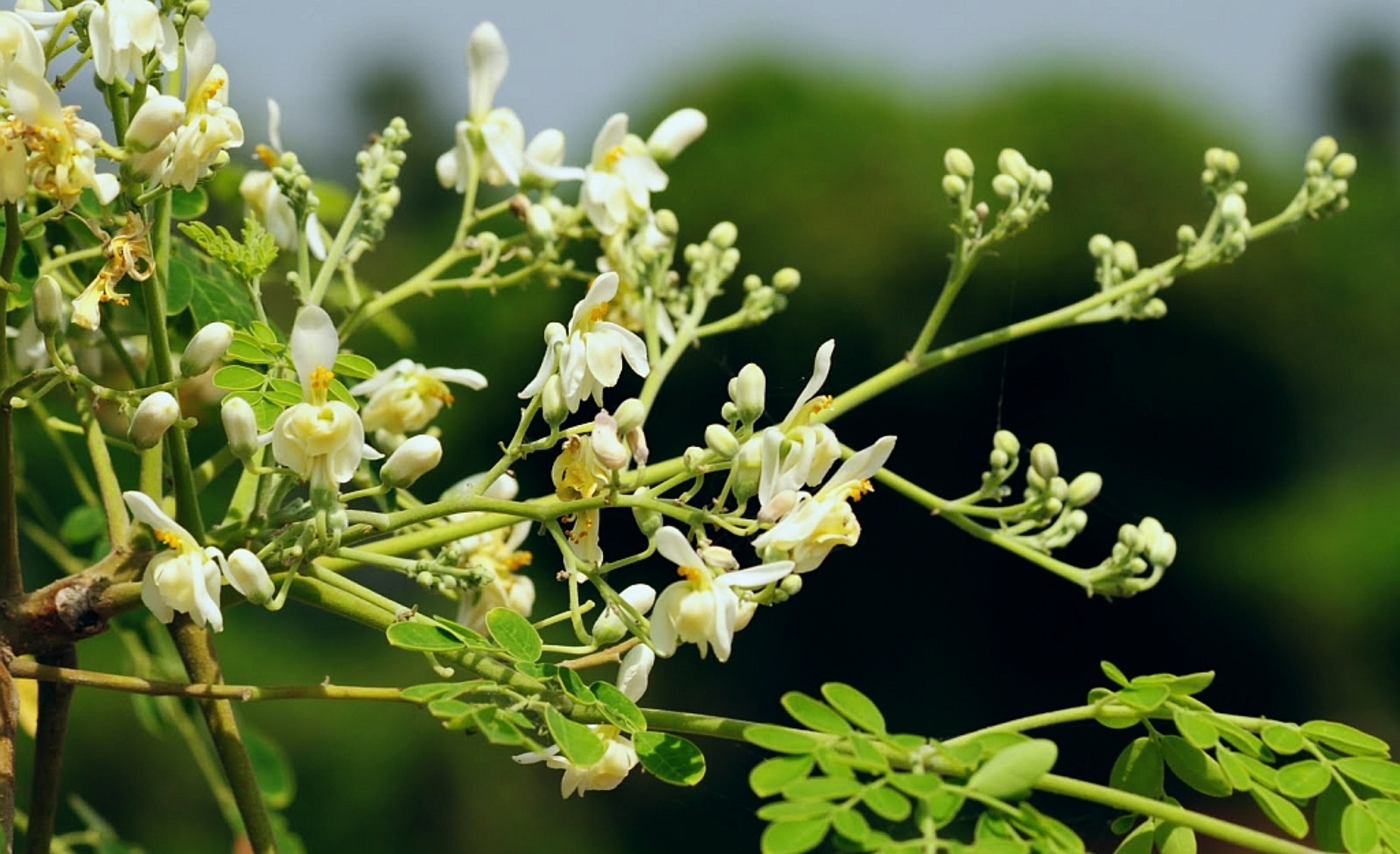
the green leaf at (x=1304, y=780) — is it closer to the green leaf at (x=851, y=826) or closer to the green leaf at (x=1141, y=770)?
the green leaf at (x=1141, y=770)

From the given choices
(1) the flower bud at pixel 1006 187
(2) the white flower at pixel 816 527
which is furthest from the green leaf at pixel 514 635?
(1) the flower bud at pixel 1006 187

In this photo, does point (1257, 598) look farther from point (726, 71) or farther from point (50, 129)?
point (50, 129)

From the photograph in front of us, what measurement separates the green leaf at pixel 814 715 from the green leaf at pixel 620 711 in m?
0.07

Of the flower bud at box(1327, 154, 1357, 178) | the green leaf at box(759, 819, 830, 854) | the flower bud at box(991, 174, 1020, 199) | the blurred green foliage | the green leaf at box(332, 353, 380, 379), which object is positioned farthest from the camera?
the blurred green foliage

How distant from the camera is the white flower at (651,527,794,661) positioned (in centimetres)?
69

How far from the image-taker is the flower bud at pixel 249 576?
2.30ft

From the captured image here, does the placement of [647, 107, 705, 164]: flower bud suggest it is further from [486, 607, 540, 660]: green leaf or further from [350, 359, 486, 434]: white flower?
[486, 607, 540, 660]: green leaf

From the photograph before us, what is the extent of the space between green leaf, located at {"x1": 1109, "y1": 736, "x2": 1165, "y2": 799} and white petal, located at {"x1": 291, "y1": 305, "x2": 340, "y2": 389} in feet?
1.42

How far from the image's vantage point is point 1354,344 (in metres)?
9.44

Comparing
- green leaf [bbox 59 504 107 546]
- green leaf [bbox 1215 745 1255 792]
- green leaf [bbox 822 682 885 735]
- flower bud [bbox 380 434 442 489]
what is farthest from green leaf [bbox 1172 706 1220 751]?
green leaf [bbox 59 504 107 546]

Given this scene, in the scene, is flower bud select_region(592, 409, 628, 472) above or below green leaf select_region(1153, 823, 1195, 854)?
above

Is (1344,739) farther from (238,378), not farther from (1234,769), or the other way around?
(238,378)

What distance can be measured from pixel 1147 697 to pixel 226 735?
0.46 meters

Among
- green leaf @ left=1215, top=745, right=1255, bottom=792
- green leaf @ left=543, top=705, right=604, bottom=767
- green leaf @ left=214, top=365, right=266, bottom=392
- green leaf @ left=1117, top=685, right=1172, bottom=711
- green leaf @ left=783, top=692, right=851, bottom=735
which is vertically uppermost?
Result: green leaf @ left=1117, top=685, right=1172, bottom=711
